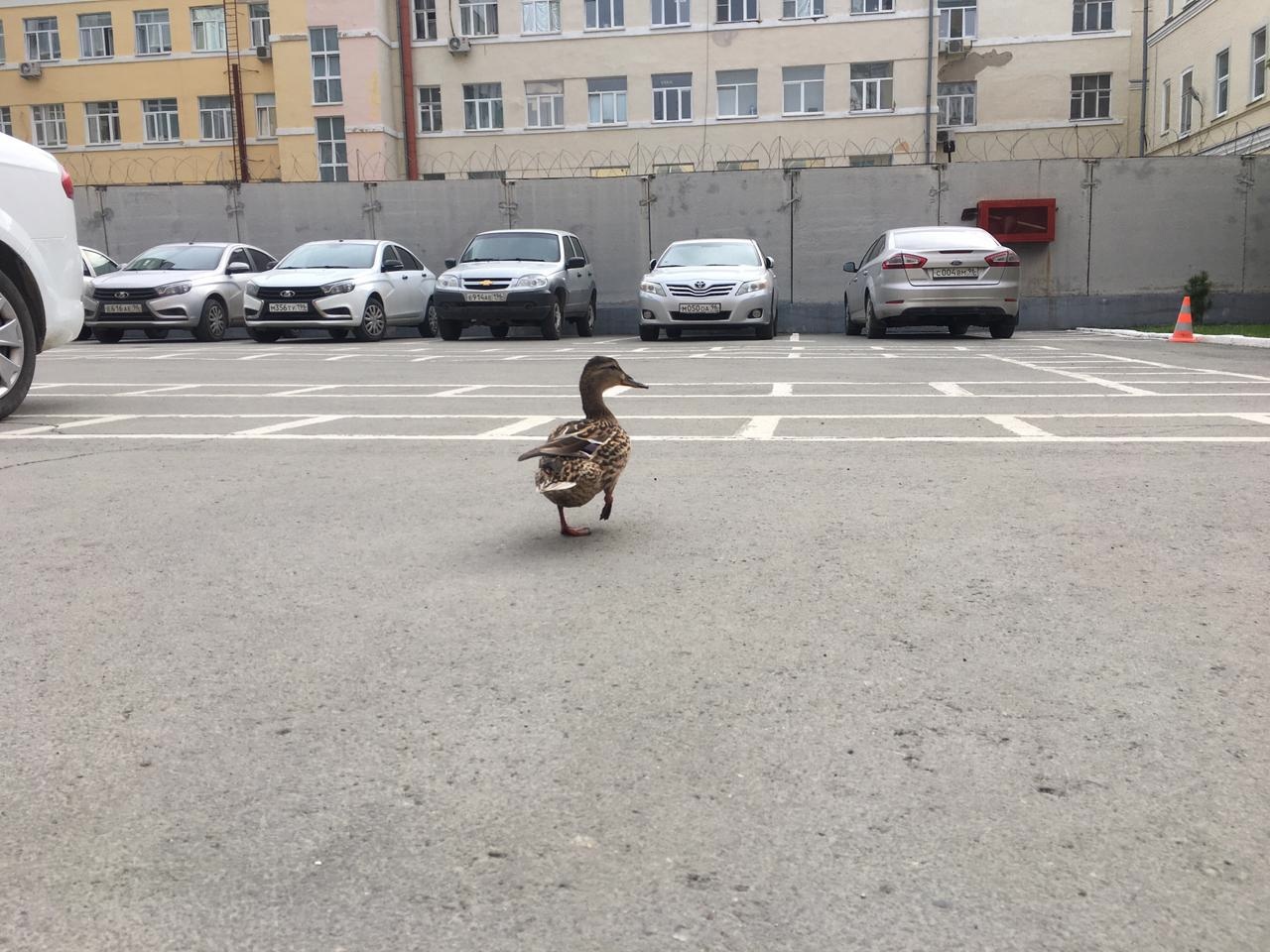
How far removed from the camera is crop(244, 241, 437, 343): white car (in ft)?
68.9

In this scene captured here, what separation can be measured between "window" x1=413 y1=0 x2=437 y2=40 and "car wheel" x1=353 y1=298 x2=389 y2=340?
29555 mm

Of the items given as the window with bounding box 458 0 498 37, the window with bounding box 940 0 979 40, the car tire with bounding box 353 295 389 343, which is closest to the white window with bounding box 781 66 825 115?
the window with bounding box 940 0 979 40

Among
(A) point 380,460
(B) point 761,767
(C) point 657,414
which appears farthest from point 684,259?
(B) point 761,767

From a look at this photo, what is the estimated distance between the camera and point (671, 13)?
155 ft

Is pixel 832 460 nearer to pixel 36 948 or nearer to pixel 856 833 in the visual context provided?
pixel 856 833

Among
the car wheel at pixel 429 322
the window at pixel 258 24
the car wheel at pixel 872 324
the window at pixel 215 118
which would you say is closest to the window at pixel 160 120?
the window at pixel 215 118

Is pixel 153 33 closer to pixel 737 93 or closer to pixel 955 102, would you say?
pixel 737 93

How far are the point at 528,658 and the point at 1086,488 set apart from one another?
354 centimetres

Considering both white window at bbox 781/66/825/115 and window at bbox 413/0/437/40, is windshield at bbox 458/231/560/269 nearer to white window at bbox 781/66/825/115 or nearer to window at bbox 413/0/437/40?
white window at bbox 781/66/825/115

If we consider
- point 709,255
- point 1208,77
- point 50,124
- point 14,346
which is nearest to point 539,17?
point 50,124

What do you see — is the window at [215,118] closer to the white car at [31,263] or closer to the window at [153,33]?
the window at [153,33]

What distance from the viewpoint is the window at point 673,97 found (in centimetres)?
4747

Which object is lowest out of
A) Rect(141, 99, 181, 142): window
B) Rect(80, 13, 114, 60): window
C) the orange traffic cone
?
the orange traffic cone

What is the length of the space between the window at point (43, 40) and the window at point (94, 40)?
1.04 metres
